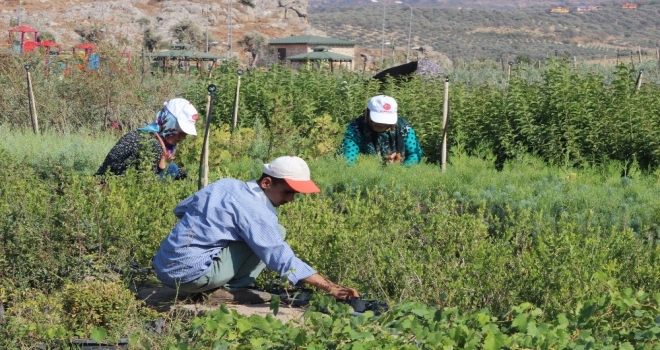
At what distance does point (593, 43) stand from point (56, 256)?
310ft

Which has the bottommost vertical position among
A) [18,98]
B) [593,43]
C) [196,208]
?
[593,43]

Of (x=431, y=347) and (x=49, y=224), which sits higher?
(x=431, y=347)

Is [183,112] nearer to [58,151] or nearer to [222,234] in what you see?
[222,234]

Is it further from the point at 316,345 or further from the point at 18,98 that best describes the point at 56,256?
the point at 18,98

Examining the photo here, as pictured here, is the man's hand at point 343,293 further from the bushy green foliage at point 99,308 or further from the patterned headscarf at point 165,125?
the patterned headscarf at point 165,125

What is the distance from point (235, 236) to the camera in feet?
16.4

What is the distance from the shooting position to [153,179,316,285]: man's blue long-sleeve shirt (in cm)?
477

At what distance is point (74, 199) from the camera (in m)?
5.91

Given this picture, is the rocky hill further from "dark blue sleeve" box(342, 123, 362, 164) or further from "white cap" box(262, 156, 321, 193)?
"white cap" box(262, 156, 321, 193)

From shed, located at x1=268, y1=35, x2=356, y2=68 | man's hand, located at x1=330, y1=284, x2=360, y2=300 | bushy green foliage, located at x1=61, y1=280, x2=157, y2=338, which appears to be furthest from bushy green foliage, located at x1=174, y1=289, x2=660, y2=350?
shed, located at x1=268, y1=35, x2=356, y2=68

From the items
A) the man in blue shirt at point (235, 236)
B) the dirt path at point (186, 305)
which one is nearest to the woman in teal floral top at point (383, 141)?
the dirt path at point (186, 305)

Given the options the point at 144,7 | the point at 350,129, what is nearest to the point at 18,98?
the point at 350,129

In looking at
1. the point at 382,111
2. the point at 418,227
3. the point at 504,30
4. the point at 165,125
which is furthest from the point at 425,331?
the point at 504,30

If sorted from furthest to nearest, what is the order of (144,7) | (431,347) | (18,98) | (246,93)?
(144,7), (18,98), (246,93), (431,347)
